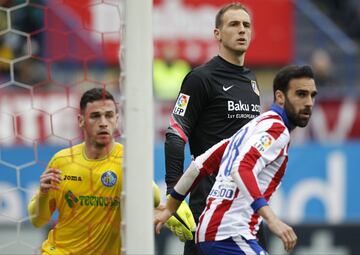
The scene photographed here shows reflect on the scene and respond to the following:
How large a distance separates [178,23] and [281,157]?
10285mm

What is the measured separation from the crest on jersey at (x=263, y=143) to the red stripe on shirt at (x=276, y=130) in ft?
0.08

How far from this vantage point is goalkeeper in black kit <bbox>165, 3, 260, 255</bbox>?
19.4 ft

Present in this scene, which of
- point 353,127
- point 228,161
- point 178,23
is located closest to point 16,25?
point 178,23

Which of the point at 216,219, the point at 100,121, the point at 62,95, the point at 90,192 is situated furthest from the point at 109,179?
the point at 62,95

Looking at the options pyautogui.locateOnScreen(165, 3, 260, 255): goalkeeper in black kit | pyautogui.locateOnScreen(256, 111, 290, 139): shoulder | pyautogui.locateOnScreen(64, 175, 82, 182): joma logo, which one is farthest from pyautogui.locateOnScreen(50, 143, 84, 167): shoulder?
pyautogui.locateOnScreen(256, 111, 290, 139): shoulder

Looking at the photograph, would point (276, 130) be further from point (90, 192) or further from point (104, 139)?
point (90, 192)

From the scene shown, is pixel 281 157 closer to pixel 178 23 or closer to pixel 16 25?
pixel 16 25

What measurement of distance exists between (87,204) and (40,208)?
0.28 meters

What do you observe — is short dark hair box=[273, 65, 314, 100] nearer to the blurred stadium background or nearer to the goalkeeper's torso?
the goalkeeper's torso

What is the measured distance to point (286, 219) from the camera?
10.9 meters

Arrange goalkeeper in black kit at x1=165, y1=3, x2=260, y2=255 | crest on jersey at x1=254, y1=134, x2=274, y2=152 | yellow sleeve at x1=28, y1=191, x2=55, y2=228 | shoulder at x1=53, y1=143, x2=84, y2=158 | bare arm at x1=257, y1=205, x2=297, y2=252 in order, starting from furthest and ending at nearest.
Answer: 1. shoulder at x1=53, y1=143, x2=84, y2=158
2. yellow sleeve at x1=28, y1=191, x2=55, y2=228
3. goalkeeper in black kit at x1=165, y1=3, x2=260, y2=255
4. crest on jersey at x1=254, y1=134, x2=274, y2=152
5. bare arm at x1=257, y1=205, x2=297, y2=252

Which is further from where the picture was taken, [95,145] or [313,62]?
[313,62]

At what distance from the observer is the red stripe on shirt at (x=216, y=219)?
16.8ft

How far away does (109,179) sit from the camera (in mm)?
6074
